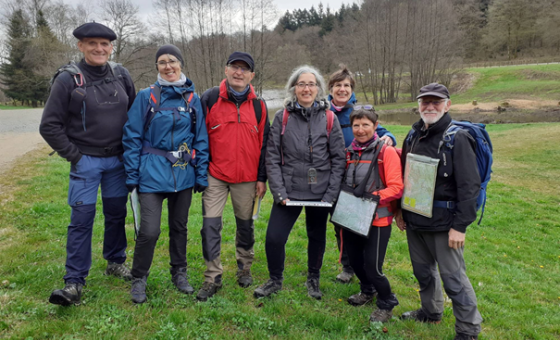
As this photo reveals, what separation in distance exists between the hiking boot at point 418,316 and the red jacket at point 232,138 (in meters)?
2.32

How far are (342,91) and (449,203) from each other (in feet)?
6.09

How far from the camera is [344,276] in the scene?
15.0ft

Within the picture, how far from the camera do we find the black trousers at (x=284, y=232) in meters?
3.86

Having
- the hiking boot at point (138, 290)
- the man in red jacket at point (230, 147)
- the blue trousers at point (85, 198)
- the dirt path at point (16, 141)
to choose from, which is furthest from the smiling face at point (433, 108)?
the dirt path at point (16, 141)

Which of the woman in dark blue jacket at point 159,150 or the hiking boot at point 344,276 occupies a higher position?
the woman in dark blue jacket at point 159,150

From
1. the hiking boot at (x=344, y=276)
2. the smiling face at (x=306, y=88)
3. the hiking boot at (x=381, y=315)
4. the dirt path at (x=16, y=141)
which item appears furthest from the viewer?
the dirt path at (x=16, y=141)

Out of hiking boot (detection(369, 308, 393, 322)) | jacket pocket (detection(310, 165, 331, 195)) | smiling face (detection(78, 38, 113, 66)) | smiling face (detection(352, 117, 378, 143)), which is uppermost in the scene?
smiling face (detection(78, 38, 113, 66))

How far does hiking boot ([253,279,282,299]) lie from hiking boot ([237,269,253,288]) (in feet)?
0.74

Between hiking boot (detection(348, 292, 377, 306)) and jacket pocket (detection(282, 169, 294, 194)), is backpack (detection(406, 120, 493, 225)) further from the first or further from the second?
hiking boot (detection(348, 292, 377, 306))

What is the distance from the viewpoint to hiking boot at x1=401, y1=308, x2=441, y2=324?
3678mm

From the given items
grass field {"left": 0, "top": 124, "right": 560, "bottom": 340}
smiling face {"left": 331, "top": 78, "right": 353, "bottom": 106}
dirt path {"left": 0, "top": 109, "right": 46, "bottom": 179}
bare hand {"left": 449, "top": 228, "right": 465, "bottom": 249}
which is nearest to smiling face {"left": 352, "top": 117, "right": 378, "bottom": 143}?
smiling face {"left": 331, "top": 78, "right": 353, "bottom": 106}

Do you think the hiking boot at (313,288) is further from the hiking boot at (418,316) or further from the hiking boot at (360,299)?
the hiking boot at (418,316)

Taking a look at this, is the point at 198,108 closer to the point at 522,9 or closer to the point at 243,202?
the point at 243,202

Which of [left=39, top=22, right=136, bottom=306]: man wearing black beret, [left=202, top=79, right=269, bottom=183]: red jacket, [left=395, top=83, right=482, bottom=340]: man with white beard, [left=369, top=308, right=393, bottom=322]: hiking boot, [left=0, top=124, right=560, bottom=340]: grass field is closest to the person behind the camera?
[left=395, top=83, right=482, bottom=340]: man with white beard
